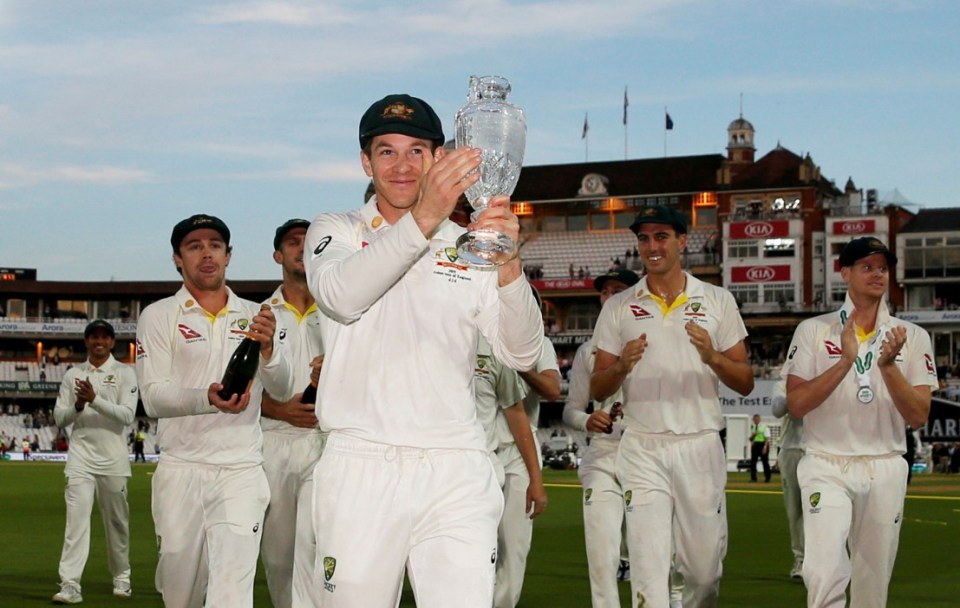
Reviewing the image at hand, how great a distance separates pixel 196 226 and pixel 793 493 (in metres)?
7.81

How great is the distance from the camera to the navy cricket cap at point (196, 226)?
8578 mm

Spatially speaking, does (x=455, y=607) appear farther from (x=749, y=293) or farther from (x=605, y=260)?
(x=605, y=260)

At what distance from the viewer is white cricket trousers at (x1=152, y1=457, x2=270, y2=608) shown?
317 inches

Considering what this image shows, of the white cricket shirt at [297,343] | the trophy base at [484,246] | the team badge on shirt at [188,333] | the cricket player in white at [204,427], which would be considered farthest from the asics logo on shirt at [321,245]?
the white cricket shirt at [297,343]

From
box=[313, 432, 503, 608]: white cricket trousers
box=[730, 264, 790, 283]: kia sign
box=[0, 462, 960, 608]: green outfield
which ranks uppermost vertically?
box=[730, 264, 790, 283]: kia sign

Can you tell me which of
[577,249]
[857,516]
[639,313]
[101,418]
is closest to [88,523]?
[101,418]

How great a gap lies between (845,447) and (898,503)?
0.47m

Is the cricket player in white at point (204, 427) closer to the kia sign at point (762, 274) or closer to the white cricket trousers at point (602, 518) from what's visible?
the white cricket trousers at point (602, 518)

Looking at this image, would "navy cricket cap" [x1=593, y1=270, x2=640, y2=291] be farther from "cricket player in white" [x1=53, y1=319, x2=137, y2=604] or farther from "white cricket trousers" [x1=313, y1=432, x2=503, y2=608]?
"white cricket trousers" [x1=313, y1=432, x2=503, y2=608]

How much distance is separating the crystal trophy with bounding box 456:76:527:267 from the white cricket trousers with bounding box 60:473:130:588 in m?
8.98

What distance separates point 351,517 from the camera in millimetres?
4914

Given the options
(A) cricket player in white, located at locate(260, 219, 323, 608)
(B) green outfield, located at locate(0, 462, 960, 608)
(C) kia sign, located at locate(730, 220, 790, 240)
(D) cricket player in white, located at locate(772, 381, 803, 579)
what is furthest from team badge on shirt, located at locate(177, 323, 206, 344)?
(C) kia sign, located at locate(730, 220, 790, 240)

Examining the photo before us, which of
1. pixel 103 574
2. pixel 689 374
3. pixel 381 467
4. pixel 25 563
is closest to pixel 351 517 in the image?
pixel 381 467

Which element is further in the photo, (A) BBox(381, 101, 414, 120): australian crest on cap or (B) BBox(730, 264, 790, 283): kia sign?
(B) BBox(730, 264, 790, 283): kia sign
